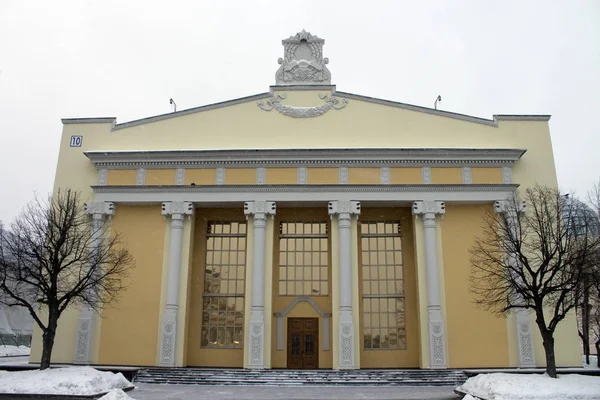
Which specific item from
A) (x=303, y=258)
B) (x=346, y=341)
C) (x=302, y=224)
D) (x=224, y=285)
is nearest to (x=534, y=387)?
(x=346, y=341)

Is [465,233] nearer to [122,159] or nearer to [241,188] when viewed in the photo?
A: [241,188]

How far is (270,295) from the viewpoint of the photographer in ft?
71.5

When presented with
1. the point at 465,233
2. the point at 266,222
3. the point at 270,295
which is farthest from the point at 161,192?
the point at 465,233

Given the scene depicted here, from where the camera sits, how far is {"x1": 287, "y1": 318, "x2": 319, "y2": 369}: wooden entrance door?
22.6 meters

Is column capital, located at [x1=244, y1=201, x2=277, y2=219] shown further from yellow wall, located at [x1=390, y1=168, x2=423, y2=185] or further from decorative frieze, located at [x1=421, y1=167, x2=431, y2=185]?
decorative frieze, located at [x1=421, y1=167, x2=431, y2=185]

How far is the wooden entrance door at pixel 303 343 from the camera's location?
22.6 m

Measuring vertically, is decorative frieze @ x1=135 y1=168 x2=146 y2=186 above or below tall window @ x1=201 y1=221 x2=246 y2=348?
above

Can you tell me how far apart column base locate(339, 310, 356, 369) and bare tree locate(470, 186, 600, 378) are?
4.94m

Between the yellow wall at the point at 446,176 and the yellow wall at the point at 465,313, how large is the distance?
126cm

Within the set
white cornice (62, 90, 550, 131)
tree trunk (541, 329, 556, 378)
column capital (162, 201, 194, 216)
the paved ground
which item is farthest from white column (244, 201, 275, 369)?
tree trunk (541, 329, 556, 378)

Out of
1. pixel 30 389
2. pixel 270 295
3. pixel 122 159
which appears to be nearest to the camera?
pixel 30 389

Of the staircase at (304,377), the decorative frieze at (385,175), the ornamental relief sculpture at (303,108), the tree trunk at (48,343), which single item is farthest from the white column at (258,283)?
the tree trunk at (48,343)

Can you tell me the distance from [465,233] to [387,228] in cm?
342

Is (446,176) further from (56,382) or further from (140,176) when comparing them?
(56,382)
